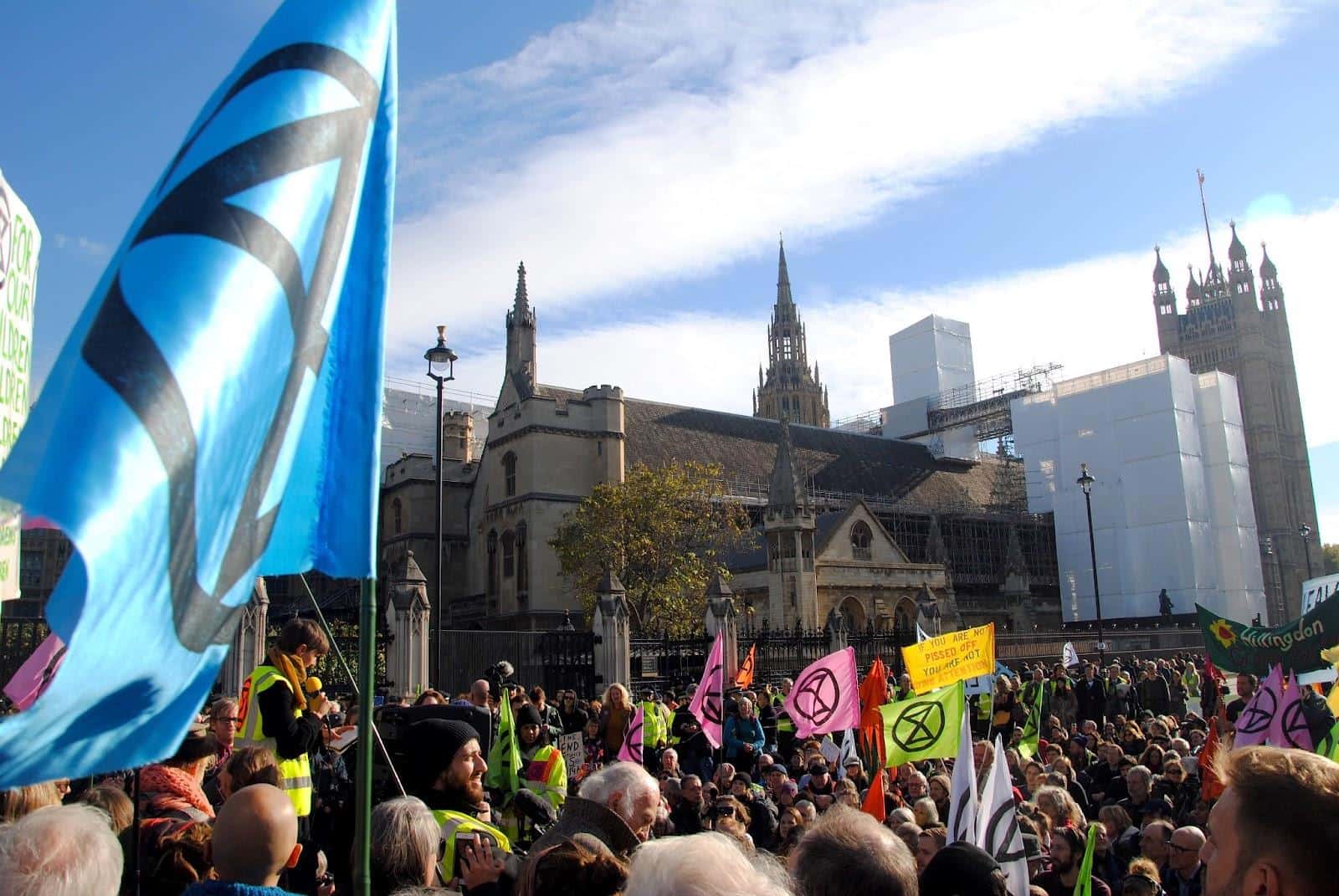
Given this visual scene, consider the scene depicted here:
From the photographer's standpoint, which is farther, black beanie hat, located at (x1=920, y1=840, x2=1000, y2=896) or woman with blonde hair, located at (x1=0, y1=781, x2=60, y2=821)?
woman with blonde hair, located at (x1=0, y1=781, x2=60, y2=821)

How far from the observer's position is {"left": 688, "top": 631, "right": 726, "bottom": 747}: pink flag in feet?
40.7

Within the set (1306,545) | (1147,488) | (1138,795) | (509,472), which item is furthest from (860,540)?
(1306,545)

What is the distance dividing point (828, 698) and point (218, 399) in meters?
10.5

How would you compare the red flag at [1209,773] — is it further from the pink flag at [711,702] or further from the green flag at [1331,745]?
the pink flag at [711,702]

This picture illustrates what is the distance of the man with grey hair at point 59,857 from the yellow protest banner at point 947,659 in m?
10.5

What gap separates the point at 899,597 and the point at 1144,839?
137ft

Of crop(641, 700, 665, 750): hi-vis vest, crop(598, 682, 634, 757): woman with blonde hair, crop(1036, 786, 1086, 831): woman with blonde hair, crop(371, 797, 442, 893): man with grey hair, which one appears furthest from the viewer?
crop(641, 700, 665, 750): hi-vis vest

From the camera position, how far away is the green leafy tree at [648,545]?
119 ft

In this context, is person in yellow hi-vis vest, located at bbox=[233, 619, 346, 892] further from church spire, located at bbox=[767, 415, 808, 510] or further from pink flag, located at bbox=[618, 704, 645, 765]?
church spire, located at bbox=[767, 415, 808, 510]

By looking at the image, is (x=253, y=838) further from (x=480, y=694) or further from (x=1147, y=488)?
(x=1147, y=488)

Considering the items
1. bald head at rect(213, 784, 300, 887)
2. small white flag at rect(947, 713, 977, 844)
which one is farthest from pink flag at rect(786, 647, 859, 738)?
bald head at rect(213, 784, 300, 887)

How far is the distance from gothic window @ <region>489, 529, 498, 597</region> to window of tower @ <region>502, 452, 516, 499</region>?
6.80 ft

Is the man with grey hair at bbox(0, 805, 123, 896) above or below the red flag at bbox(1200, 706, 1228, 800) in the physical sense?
above

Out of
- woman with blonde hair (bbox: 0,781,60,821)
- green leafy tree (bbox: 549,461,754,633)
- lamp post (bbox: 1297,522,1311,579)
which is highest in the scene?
lamp post (bbox: 1297,522,1311,579)
